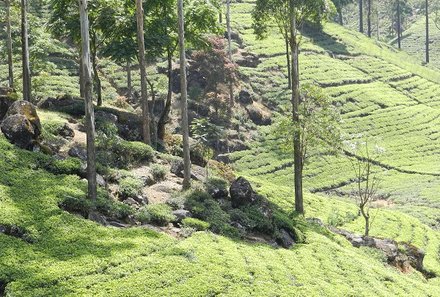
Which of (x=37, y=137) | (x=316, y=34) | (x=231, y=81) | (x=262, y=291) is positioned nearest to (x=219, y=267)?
(x=262, y=291)

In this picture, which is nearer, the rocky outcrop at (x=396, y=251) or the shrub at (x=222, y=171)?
the rocky outcrop at (x=396, y=251)

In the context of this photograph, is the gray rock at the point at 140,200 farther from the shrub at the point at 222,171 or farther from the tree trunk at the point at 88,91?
the shrub at the point at 222,171

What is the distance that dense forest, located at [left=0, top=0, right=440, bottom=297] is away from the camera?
16219 mm

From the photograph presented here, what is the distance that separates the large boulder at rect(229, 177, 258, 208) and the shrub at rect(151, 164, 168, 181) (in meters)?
4.00

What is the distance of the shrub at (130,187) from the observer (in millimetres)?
22625

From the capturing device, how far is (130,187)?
22.9 metres

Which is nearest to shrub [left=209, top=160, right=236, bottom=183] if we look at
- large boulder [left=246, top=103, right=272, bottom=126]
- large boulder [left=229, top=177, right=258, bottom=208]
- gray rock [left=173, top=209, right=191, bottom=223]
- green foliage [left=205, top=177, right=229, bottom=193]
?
green foliage [left=205, top=177, right=229, bottom=193]

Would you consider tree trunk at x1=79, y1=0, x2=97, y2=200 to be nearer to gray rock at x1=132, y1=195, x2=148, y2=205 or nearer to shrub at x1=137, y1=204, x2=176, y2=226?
shrub at x1=137, y1=204, x2=176, y2=226

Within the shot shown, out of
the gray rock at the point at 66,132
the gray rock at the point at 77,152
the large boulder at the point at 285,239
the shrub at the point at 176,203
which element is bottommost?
the large boulder at the point at 285,239

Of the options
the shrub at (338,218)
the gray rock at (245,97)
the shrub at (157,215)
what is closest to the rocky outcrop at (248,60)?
the gray rock at (245,97)

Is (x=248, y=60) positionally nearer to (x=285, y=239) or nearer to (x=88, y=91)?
(x=285, y=239)

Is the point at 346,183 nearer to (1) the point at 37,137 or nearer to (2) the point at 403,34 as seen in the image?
(1) the point at 37,137

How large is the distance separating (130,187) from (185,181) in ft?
11.8

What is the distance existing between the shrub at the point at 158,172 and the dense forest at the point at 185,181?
0.11 metres
